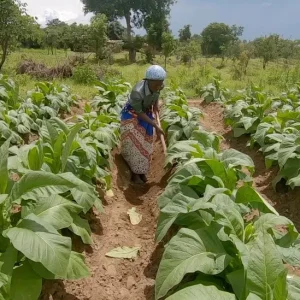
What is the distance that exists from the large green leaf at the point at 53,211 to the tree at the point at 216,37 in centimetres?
4250

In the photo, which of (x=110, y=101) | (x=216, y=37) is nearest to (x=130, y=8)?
(x=216, y=37)

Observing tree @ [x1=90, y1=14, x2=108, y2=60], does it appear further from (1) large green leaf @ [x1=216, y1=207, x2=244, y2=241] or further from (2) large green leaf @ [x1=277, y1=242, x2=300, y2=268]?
(2) large green leaf @ [x1=277, y1=242, x2=300, y2=268]

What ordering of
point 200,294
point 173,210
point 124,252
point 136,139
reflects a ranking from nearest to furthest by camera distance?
point 200,294
point 173,210
point 124,252
point 136,139

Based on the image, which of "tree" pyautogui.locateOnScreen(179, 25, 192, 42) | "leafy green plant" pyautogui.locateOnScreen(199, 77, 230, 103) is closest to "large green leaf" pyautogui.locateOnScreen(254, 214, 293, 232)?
"leafy green plant" pyautogui.locateOnScreen(199, 77, 230, 103)

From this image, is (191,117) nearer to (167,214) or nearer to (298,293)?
(167,214)

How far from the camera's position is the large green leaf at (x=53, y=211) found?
258 centimetres

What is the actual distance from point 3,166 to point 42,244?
2.06ft

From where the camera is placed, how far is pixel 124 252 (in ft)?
11.6

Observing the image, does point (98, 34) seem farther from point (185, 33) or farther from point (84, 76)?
point (185, 33)

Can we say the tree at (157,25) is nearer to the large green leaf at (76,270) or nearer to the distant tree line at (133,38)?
the distant tree line at (133,38)

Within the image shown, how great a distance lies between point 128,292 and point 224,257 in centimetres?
101

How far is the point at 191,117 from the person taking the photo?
6.25m

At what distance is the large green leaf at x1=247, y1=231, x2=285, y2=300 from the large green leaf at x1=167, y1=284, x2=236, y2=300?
14 cm

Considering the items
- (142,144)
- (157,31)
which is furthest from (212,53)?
(142,144)
